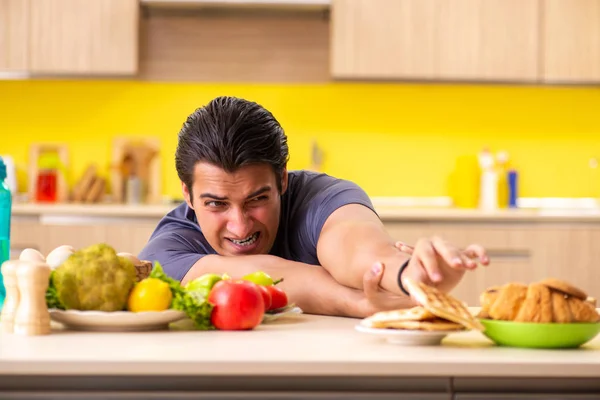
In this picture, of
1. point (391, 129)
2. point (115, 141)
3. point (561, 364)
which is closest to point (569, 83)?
point (391, 129)

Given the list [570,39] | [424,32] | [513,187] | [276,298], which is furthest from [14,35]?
[276,298]

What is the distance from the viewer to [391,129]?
499cm

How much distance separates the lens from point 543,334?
1312mm

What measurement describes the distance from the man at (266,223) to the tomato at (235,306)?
0.28 metres

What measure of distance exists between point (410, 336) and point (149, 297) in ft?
1.47

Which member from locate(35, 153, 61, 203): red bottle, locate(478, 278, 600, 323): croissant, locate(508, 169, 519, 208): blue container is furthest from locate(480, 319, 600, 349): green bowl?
locate(35, 153, 61, 203): red bottle

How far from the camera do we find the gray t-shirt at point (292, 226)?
2199mm

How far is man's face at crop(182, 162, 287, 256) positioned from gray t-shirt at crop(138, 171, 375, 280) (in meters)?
0.09

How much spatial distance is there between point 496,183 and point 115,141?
2096mm

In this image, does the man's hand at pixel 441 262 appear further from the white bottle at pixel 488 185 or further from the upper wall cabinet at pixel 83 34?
the upper wall cabinet at pixel 83 34

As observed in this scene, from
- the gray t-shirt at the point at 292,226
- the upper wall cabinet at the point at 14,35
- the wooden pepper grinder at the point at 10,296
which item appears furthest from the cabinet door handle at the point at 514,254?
the wooden pepper grinder at the point at 10,296

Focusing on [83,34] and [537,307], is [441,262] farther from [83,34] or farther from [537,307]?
[83,34]

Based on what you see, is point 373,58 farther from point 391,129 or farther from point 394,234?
point 394,234

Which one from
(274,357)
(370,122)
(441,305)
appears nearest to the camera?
(274,357)
